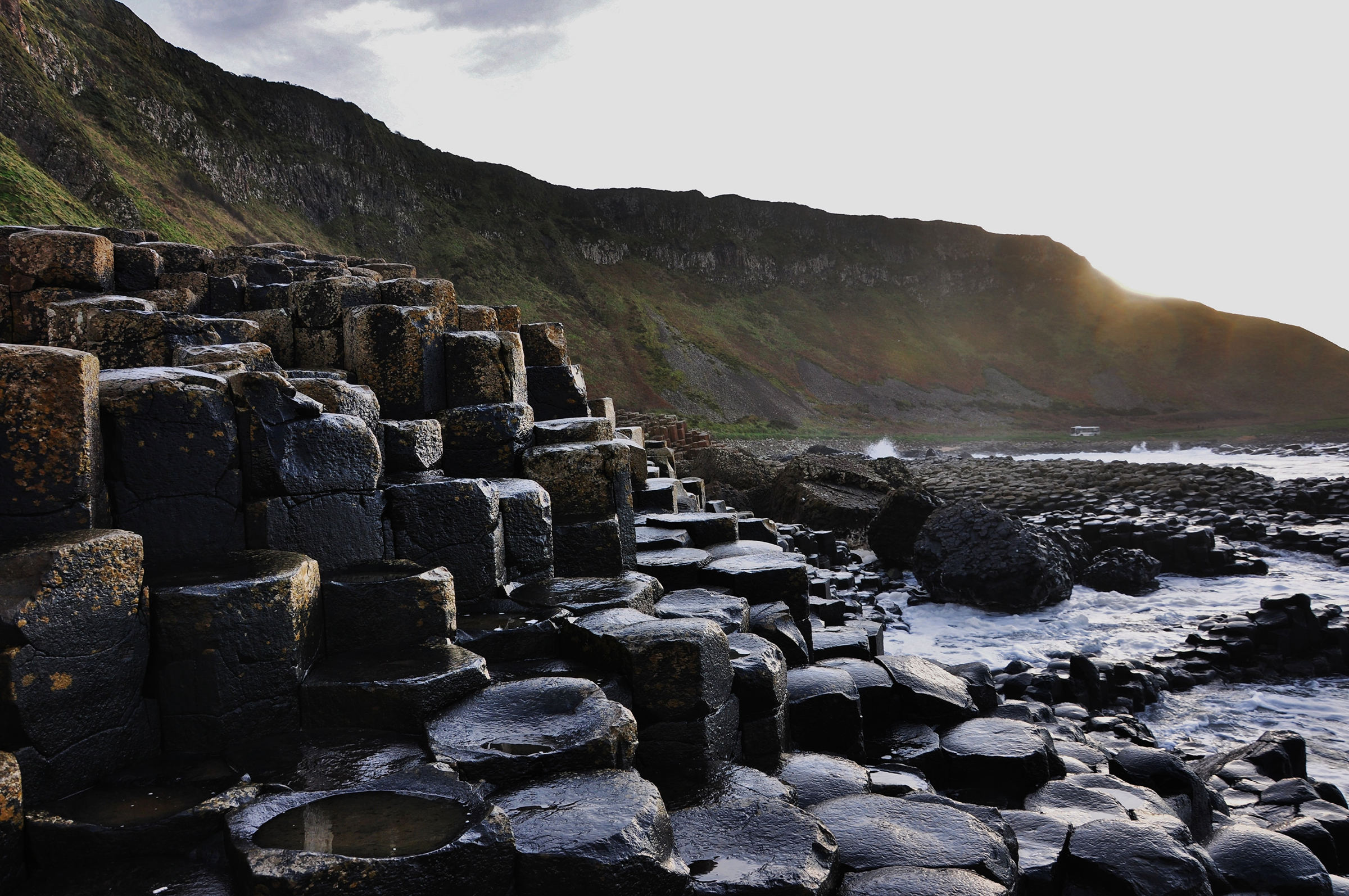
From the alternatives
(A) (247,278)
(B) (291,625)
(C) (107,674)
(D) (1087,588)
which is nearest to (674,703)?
(B) (291,625)

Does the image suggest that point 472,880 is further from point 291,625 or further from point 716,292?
point 716,292

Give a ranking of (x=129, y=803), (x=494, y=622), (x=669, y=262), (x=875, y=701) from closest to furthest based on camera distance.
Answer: (x=129, y=803)
(x=494, y=622)
(x=875, y=701)
(x=669, y=262)

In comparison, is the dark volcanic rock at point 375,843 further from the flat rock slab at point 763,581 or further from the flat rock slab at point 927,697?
the flat rock slab at point 763,581

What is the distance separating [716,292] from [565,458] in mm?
73337

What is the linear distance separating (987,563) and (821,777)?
25.4 ft

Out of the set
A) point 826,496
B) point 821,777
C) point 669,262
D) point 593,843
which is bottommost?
point 826,496

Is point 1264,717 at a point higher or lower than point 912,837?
lower

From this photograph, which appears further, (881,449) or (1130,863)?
(881,449)

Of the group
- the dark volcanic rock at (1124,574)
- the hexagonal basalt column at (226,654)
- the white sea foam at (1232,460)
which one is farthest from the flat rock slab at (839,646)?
the white sea foam at (1232,460)

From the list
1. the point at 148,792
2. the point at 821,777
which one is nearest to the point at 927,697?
the point at 821,777

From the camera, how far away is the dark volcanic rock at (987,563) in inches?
413

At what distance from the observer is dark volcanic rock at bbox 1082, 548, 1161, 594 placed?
11.7m

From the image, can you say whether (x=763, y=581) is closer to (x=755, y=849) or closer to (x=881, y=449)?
(x=755, y=849)

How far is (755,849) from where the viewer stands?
2912 mm
